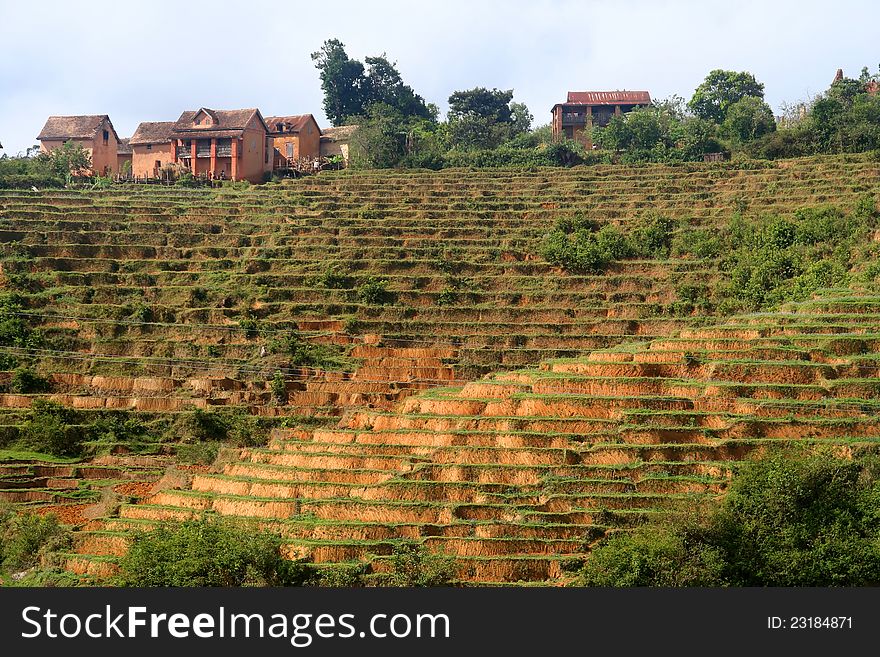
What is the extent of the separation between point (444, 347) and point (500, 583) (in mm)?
14661

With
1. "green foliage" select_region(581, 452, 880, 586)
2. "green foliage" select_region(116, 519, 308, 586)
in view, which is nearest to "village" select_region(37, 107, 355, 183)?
"green foliage" select_region(116, 519, 308, 586)

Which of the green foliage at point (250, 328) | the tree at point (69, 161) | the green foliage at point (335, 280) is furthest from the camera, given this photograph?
the tree at point (69, 161)

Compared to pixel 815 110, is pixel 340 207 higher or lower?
lower

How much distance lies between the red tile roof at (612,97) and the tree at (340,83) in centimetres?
1136

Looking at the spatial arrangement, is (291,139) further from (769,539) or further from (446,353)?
(769,539)

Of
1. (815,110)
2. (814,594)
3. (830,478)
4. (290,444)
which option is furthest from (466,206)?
(814,594)

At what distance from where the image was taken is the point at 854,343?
93.1ft

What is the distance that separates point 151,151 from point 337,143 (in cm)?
868

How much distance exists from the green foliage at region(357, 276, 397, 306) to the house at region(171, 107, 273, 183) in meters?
14.7

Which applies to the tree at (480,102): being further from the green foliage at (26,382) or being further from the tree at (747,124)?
the green foliage at (26,382)

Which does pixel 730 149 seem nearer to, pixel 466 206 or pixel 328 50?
pixel 466 206

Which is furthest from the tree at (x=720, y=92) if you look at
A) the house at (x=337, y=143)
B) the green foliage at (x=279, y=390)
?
the green foliage at (x=279, y=390)

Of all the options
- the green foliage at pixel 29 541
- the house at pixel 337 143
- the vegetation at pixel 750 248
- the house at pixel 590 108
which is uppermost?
the house at pixel 590 108

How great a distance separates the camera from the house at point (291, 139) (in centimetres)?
5509
